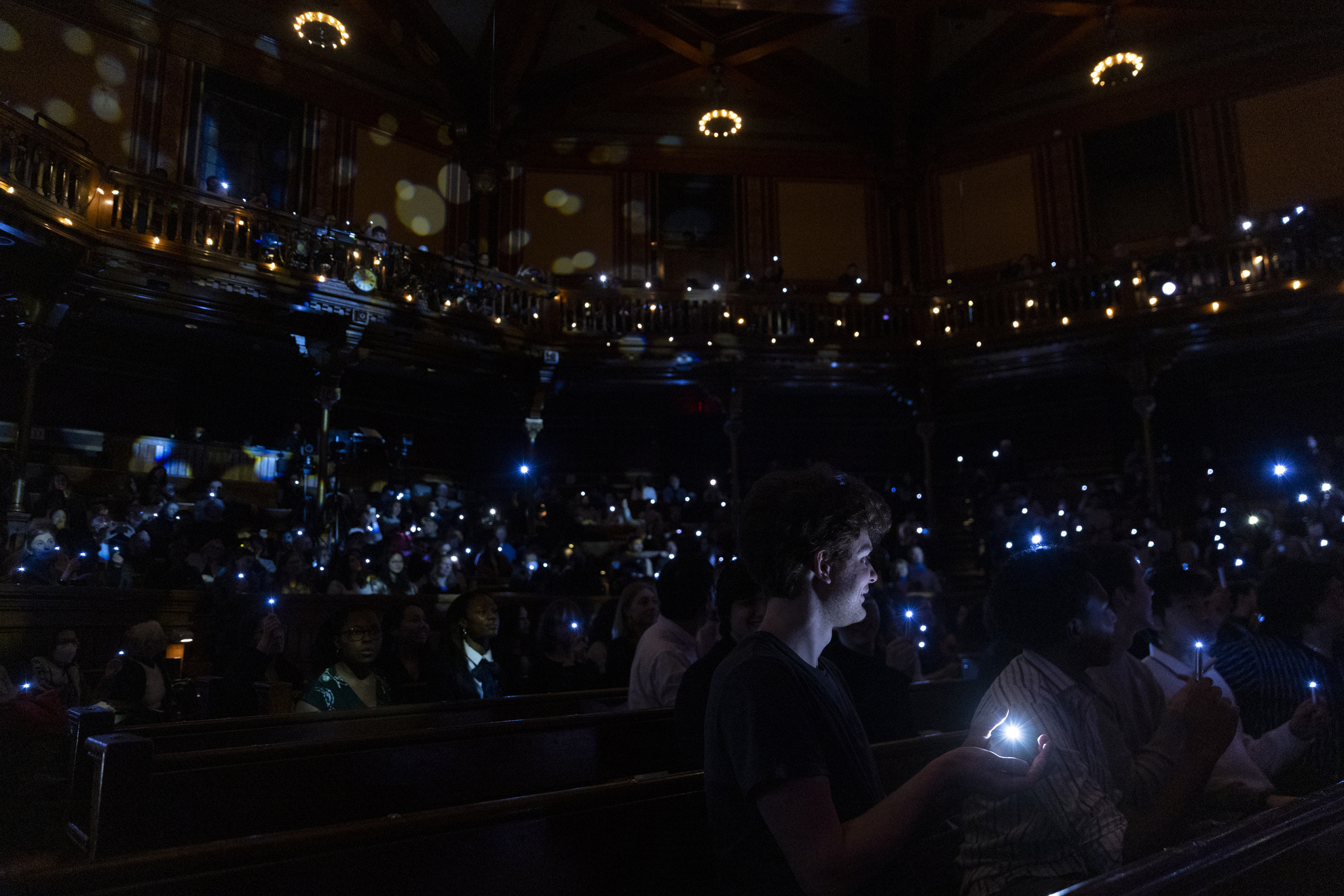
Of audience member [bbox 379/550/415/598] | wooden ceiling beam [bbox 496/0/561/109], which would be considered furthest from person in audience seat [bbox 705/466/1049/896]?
wooden ceiling beam [bbox 496/0/561/109]

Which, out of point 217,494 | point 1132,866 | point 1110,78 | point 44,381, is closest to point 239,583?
point 217,494

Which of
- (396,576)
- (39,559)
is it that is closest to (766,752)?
(39,559)

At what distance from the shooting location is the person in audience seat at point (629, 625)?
4766 mm

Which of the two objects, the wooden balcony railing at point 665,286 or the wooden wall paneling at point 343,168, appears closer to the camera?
the wooden balcony railing at point 665,286

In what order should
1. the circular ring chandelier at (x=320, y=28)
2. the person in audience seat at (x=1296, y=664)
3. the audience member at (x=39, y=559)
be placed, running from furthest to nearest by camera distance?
1. the circular ring chandelier at (x=320, y=28)
2. the audience member at (x=39, y=559)
3. the person in audience seat at (x=1296, y=664)

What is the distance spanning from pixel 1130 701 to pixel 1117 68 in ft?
32.4

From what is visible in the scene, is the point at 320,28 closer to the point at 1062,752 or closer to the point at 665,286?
the point at 665,286

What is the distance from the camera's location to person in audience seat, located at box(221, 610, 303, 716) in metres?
4.92

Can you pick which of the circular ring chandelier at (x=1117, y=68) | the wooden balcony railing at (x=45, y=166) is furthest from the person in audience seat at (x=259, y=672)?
the circular ring chandelier at (x=1117, y=68)

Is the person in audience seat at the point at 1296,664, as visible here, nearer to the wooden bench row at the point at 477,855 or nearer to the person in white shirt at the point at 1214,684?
the person in white shirt at the point at 1214,684

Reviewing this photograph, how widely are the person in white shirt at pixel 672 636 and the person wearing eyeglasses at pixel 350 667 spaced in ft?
4.42

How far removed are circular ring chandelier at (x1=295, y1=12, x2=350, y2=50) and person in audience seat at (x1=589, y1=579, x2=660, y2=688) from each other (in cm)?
638

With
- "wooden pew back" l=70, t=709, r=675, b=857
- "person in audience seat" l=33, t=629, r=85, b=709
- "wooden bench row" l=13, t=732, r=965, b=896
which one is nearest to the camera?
"wooden bench row" l=13, t=732, r=965, b=896

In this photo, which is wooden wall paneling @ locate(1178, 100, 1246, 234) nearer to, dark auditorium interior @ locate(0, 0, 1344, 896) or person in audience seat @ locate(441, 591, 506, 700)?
dark auditorium interior @ locate(0, 0, 1344, 896)
